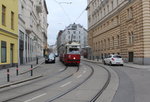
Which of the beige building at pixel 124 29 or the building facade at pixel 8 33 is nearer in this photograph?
the building facade at pixel 8 33

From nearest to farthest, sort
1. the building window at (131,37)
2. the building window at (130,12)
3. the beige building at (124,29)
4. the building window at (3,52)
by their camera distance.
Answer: the building window at (3,52) → the beige building at (124,29) → the building window at (131,37) → the building window at (130,12)

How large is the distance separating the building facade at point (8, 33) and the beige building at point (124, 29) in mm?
16464

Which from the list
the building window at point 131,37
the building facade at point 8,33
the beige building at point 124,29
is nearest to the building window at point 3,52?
the building facade at point 8,33

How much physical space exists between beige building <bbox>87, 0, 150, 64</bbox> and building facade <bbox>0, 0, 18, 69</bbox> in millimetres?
16464

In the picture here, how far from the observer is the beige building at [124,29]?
95.1 feet

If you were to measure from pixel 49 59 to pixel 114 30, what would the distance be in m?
14.0

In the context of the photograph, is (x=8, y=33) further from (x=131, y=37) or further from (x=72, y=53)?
(x=131, y=37)

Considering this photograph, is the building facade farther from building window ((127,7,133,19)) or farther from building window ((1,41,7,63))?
building window ((127,7,133,19))

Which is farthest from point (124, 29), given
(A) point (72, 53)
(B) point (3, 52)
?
(B) point (3, 52)

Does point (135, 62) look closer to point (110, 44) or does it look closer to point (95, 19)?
point (110, 44)

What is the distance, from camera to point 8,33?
2350 cm

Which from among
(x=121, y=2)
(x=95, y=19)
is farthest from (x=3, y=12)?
(x=95, y=19)

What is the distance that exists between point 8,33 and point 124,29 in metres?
20.2

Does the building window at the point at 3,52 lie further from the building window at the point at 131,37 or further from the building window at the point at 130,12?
the building window at the point at 130,12
